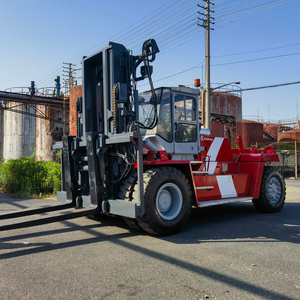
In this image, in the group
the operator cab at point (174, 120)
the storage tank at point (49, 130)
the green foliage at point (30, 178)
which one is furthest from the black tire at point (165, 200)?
the storage tank at point (49, 130)

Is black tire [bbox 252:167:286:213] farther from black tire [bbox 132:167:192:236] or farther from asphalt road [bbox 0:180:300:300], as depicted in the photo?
black tire [bbox 132:167:192:236]

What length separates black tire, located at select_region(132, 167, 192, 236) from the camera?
5.75m

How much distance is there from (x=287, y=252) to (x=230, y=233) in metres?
1.36

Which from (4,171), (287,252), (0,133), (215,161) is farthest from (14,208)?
(0,133)

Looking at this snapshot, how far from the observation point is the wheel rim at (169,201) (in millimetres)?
6105

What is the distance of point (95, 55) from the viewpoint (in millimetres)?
6746

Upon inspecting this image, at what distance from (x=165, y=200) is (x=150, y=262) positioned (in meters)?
1.84

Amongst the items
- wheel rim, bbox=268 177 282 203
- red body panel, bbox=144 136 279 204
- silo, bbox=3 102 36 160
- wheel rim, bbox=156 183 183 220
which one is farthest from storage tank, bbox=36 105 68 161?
wheel rim, bbox=156 183 183 220

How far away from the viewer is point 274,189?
8.92 meters

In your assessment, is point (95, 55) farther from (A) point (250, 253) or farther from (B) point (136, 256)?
(A) point (250, 253)

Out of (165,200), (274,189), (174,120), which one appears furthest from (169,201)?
(274,189)

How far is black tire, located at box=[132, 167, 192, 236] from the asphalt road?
230 mm

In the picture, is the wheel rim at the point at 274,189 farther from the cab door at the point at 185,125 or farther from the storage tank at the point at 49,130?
the storage tank at the point at 49,130

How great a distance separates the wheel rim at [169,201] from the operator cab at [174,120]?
895mm
